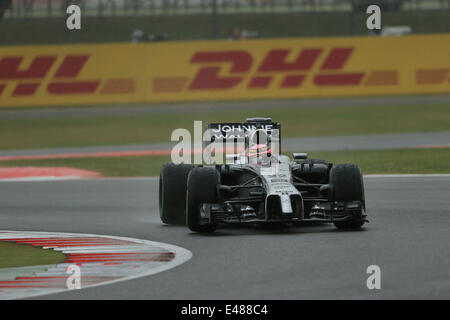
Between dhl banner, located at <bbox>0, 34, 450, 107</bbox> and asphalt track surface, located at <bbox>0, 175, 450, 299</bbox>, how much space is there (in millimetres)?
17843

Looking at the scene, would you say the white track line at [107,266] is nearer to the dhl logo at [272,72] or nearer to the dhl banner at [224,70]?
the dhl banner at [224,70]

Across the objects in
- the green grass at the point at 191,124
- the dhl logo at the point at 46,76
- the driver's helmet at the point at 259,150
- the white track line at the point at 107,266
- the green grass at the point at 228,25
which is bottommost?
the white track line at the point at 107,266

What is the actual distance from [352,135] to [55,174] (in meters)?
9.99

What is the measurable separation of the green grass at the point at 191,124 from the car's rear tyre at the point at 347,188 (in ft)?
51.9

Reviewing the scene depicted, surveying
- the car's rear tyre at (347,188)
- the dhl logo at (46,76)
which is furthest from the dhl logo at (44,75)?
the car's rear tyre at (347,188)

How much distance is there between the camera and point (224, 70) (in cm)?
3659

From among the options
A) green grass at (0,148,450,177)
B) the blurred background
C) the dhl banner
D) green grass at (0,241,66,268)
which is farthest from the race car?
the blurred background

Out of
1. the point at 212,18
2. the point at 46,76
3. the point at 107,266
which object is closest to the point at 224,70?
the point at 46,76

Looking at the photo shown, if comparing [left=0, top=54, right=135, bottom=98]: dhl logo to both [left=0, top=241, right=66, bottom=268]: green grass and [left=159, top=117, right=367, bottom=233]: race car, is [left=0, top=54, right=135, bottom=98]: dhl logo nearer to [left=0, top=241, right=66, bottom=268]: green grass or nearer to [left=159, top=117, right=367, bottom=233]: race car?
[left=159, top=117, right=367, bottom=233]: race car

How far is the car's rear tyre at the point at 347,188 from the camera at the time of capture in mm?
12711

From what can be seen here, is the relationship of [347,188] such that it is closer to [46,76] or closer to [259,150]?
[259,150]

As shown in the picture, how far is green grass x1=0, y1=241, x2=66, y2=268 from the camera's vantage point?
10906mm

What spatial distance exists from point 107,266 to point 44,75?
1023 inches

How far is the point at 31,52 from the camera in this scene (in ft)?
117
